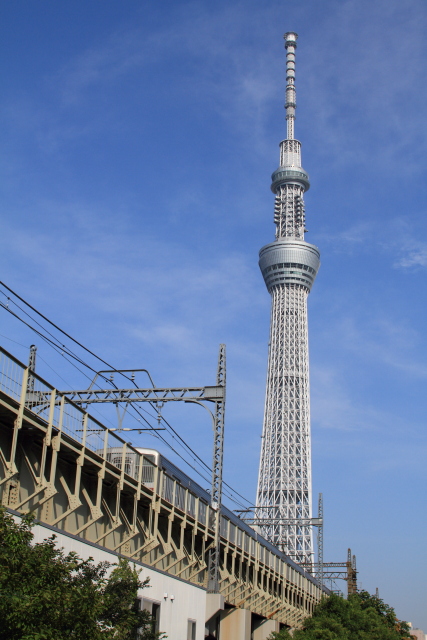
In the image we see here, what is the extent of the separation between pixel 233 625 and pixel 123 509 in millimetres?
15214

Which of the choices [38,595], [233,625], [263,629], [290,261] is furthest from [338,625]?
[290,261]

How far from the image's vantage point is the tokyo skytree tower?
13800 cm

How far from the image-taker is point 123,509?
24375mm

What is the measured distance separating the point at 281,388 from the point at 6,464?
13078 cm

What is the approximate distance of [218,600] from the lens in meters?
30.1

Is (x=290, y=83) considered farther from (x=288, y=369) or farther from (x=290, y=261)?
(x=288, y=369)

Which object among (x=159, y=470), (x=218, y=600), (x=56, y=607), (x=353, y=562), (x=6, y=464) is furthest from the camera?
(x=353, y=562)

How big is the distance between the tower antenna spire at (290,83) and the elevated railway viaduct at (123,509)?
449 feet

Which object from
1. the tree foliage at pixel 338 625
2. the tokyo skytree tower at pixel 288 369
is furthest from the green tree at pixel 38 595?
the tokyo skytree tower at pixel 288 369

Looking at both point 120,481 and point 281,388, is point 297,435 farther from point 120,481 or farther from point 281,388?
point 120,481

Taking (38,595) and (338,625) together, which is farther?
(338,625)

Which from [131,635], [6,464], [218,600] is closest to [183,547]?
[218,600]

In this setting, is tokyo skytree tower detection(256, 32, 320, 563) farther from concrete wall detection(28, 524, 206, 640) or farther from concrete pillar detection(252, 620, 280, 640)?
concrete wall detection(28, 524, 206, 640)

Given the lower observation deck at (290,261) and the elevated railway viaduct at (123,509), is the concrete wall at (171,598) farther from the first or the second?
the lower observation deck at (290,261)
